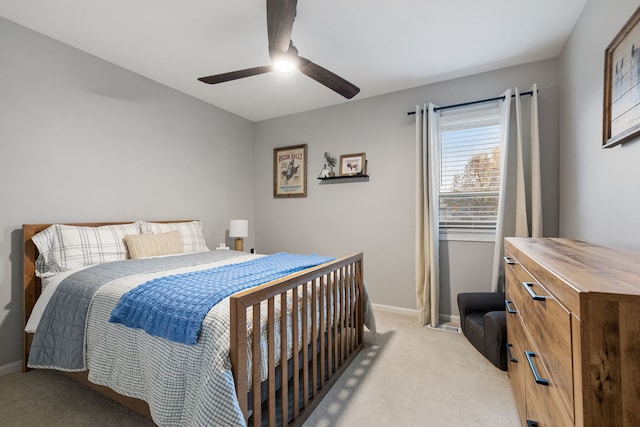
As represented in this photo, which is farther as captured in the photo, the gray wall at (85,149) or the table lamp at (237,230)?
the table lamp at (237,230)

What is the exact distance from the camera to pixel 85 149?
257 centimetres

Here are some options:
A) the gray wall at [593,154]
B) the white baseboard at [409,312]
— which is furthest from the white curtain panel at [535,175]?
the white baseboard at [409,312]

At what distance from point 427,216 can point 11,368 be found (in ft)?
12.3

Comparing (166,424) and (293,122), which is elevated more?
(293,122)

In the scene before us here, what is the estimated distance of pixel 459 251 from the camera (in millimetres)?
3049

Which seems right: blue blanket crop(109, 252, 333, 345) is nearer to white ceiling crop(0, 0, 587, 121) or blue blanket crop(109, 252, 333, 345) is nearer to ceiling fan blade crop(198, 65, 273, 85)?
ceiling fan blade crop(198, 65, 273, 85)

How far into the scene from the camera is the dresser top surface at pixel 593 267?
0.69 metres

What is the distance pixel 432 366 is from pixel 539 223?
1.55 meters

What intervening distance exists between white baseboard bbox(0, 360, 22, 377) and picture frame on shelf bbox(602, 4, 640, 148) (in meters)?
4.10

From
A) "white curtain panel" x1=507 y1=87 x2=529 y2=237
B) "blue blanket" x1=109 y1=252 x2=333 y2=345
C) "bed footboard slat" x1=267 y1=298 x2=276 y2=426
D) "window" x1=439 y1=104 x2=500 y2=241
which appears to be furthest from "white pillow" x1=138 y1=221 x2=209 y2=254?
"white curtain panel" x1=507 y1=87 x2=529 y2=237

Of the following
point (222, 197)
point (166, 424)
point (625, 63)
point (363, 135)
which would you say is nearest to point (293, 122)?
point (363, 135)

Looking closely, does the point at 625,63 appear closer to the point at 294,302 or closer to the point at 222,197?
the point at 294,302

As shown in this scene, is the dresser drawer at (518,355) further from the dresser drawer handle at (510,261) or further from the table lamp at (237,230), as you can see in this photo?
the table lamp at (237,230)

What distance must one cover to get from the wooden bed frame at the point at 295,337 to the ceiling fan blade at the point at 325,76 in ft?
4.38
